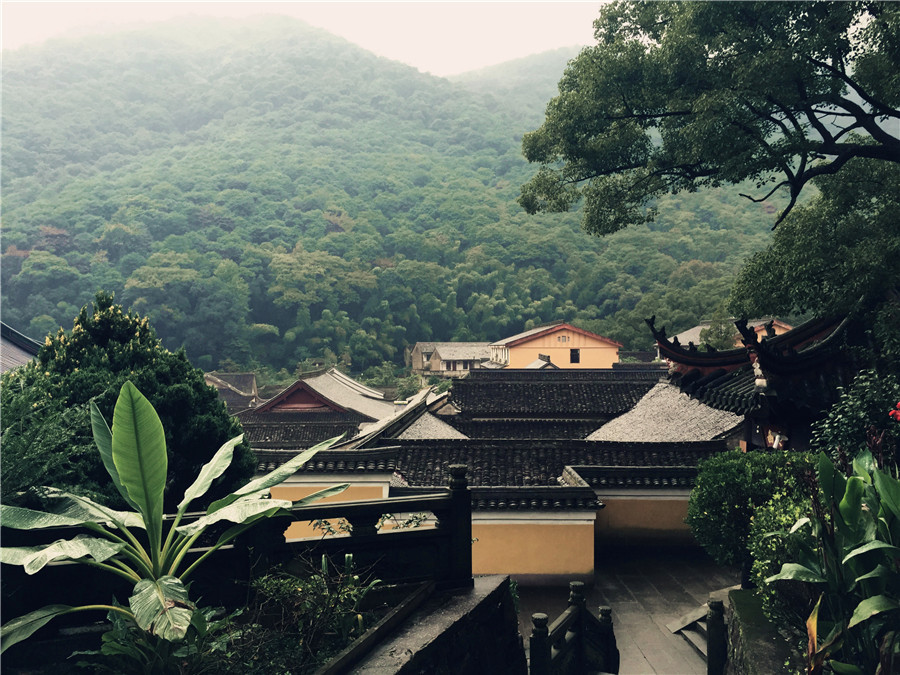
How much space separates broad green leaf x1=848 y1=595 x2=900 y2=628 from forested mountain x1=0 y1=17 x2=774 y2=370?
59.4m

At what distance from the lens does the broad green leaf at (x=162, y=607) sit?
3.48 metres

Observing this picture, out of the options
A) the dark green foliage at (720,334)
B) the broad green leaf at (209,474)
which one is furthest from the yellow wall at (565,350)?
the broad green leaf at (209,474)

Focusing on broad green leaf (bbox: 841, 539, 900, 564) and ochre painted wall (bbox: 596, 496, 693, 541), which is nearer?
broad green leaf (bbox: 841, 539, 900, 564)

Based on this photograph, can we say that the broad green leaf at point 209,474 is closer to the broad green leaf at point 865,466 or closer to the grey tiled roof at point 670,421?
the broad green leaf at point 865,466

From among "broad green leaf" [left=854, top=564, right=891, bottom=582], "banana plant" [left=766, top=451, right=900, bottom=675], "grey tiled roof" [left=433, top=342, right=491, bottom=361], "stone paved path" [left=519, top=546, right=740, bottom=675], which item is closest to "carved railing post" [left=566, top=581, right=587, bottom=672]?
"stone paved path" [left=519, top=546, right=740, bottom=675]

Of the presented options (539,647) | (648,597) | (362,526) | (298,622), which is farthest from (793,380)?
(298,622)

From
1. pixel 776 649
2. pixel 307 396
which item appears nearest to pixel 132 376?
pixel 776 649

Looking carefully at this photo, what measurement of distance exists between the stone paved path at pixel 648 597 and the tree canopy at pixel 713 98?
6.28 meters

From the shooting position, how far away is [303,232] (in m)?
96.4

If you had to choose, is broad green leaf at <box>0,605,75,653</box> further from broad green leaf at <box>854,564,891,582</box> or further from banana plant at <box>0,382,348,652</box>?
broad green leaf at <box>854,564,891,582</box>

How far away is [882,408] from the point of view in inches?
254

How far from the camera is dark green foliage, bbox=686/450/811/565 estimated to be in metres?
7.18

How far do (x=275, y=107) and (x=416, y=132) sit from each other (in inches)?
1388

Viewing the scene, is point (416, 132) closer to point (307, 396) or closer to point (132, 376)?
point (307, 396)
